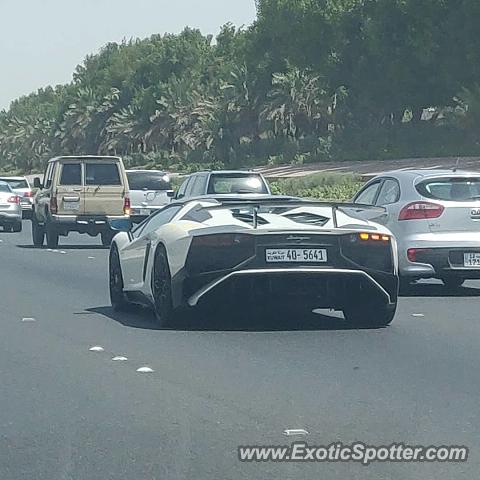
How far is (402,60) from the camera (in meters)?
74.3

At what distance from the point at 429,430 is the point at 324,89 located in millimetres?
76410

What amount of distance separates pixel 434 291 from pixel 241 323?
4.90 meters

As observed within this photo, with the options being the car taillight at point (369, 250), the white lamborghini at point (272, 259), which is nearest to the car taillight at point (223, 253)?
the white lamborghini at point (272, 259)

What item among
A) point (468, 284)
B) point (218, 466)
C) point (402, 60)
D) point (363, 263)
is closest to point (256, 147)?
point (402, 60)

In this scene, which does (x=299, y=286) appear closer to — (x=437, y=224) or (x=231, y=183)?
(x=437, y=224)

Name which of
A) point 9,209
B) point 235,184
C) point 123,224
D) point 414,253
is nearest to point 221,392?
point 123,224

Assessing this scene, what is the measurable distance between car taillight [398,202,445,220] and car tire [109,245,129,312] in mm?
3735

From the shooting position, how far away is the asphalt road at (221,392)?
7.70 m

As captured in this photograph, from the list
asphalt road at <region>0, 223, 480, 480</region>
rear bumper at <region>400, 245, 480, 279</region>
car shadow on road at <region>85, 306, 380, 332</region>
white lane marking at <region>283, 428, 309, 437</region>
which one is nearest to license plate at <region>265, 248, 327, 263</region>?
asphalt road at <region>0, 223, 480, 480</region>

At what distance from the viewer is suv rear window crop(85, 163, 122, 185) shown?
3082 centimetres

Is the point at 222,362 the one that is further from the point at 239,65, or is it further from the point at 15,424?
the point at 239,65

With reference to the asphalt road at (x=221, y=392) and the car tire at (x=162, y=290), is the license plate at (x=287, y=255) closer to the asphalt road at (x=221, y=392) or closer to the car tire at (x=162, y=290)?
the asphalt road at (x=221, y=392)

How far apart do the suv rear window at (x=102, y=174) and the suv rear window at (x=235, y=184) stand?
10.1 feet

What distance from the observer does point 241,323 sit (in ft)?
47.7
